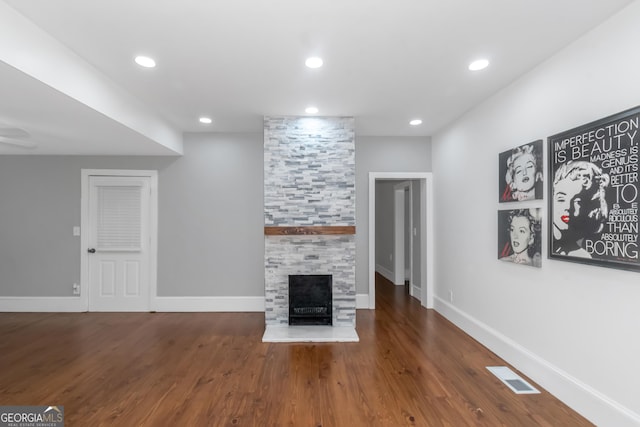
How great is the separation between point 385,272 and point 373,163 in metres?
3.37

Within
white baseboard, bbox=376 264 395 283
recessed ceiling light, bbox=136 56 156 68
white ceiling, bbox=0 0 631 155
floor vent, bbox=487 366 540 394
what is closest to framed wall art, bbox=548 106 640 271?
white ceiling, bbox=0 0 631 155

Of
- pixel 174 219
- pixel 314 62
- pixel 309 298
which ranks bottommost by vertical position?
pixel 309 298

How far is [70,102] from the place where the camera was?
9.13ft

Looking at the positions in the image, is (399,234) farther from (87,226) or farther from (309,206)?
(87,226)

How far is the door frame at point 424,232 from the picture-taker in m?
5.12

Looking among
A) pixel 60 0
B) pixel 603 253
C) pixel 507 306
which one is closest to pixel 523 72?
pixel 603 253

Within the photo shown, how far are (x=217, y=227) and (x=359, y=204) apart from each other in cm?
222

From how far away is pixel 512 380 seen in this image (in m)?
2.85

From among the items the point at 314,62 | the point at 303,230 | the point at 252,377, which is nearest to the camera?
the point at 314,62

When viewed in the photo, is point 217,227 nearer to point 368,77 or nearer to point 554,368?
point 368,77

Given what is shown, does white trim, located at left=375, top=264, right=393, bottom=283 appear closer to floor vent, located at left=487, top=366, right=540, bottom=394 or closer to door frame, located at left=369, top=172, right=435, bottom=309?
door frame, located at left=369, top=172, right=435, bottom=309

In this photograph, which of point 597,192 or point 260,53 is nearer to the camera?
point 597,192

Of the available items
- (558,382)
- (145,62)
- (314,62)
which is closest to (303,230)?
(314,62)

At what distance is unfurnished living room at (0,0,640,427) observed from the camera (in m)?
2.21
